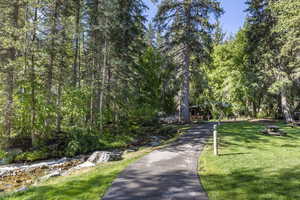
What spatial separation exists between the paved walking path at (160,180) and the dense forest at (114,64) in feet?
16.8

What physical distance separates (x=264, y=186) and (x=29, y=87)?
10.3 meters

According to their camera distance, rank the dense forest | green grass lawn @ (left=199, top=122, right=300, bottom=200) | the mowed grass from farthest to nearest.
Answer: the dense forest → the mowed grass → green grass lawn @ (left=199, top=122, right=300, bottom=200)

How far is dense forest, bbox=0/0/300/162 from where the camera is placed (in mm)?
9305

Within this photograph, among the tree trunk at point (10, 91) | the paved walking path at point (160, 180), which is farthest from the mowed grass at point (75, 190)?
the tree trunk at point (10, 91)

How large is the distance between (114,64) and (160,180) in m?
10.3

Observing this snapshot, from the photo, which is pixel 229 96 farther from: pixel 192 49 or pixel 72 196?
pixel 72 196

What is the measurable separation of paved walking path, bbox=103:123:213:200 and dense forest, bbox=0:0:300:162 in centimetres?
513

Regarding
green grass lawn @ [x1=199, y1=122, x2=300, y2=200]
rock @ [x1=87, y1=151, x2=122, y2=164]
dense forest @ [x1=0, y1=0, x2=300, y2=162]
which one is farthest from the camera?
dense forest @ [x1=0, y1=0, x2=300, y2=162]

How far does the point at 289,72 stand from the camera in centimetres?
1716

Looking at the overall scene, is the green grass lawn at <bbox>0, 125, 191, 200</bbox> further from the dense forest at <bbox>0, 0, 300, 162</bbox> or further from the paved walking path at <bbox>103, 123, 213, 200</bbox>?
the dense forest at <bbox>0, 0, 300, 162</bbox>

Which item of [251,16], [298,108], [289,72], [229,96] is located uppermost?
[251,16]

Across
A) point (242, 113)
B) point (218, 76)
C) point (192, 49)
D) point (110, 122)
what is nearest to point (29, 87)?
point (110, 122)

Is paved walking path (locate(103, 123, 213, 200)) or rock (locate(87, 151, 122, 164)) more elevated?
paved walking path (locate(103, 123, 213, 200))

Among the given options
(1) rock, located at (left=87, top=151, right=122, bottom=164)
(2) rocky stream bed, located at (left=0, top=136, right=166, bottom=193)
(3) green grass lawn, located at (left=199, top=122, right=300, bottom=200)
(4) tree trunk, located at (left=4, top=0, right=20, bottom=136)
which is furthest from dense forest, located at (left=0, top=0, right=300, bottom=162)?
(3) green grass lawn, located at (left=199, top=122, right=300, bottom=200)
